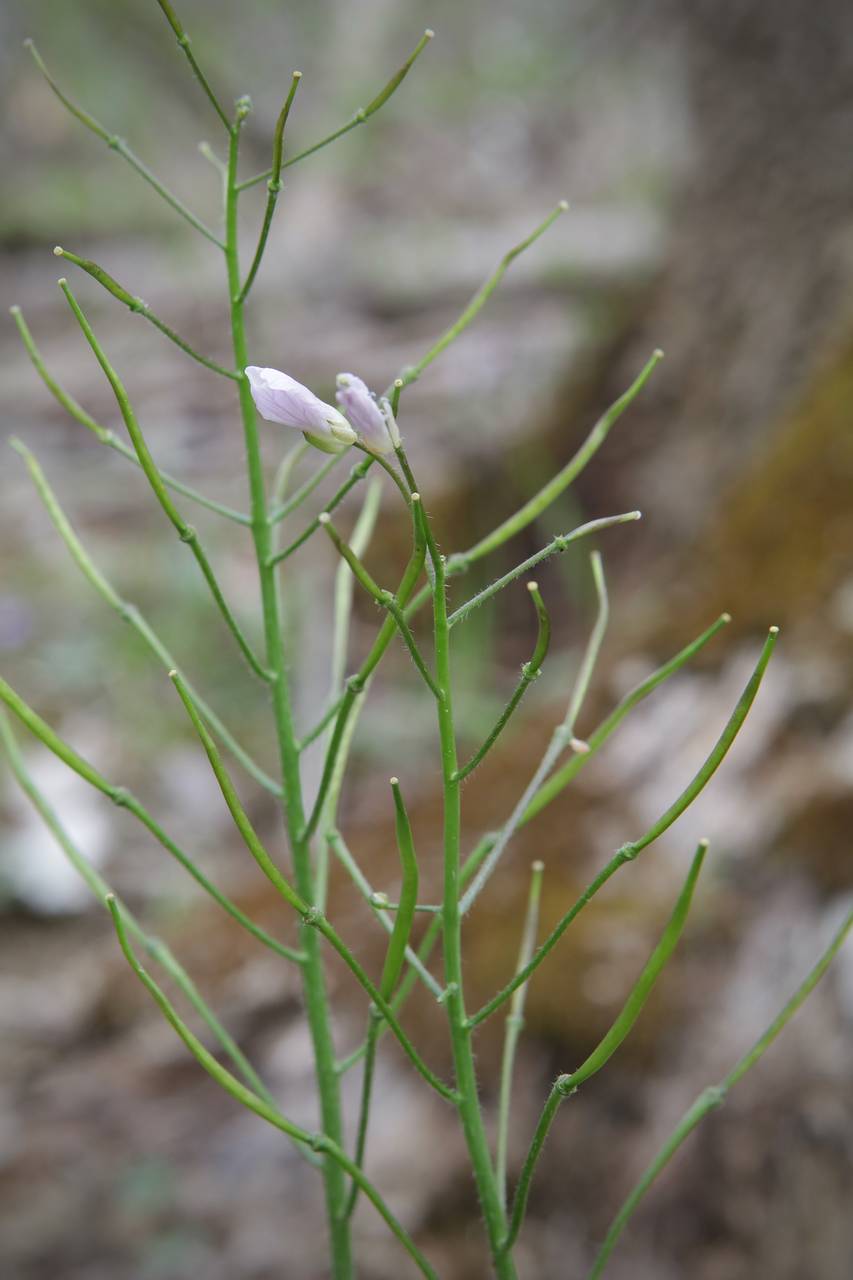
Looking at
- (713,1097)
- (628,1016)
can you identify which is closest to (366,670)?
(628,1016)

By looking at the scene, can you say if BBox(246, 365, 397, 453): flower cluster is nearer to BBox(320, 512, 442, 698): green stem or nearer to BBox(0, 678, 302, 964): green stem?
BBox(320, 512, 442, 698): green stem

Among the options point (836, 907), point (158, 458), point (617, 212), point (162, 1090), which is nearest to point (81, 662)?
point (158, 458)

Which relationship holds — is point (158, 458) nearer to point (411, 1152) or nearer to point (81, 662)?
point (81, 662)

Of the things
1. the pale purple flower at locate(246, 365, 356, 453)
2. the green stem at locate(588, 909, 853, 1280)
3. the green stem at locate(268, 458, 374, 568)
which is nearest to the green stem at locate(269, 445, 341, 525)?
the green stem at locate(268, 458, 374, 568)

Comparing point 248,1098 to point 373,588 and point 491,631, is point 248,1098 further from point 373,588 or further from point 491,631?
point 491,631

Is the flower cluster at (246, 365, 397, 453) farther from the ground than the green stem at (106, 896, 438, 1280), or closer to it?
farther from the ground
